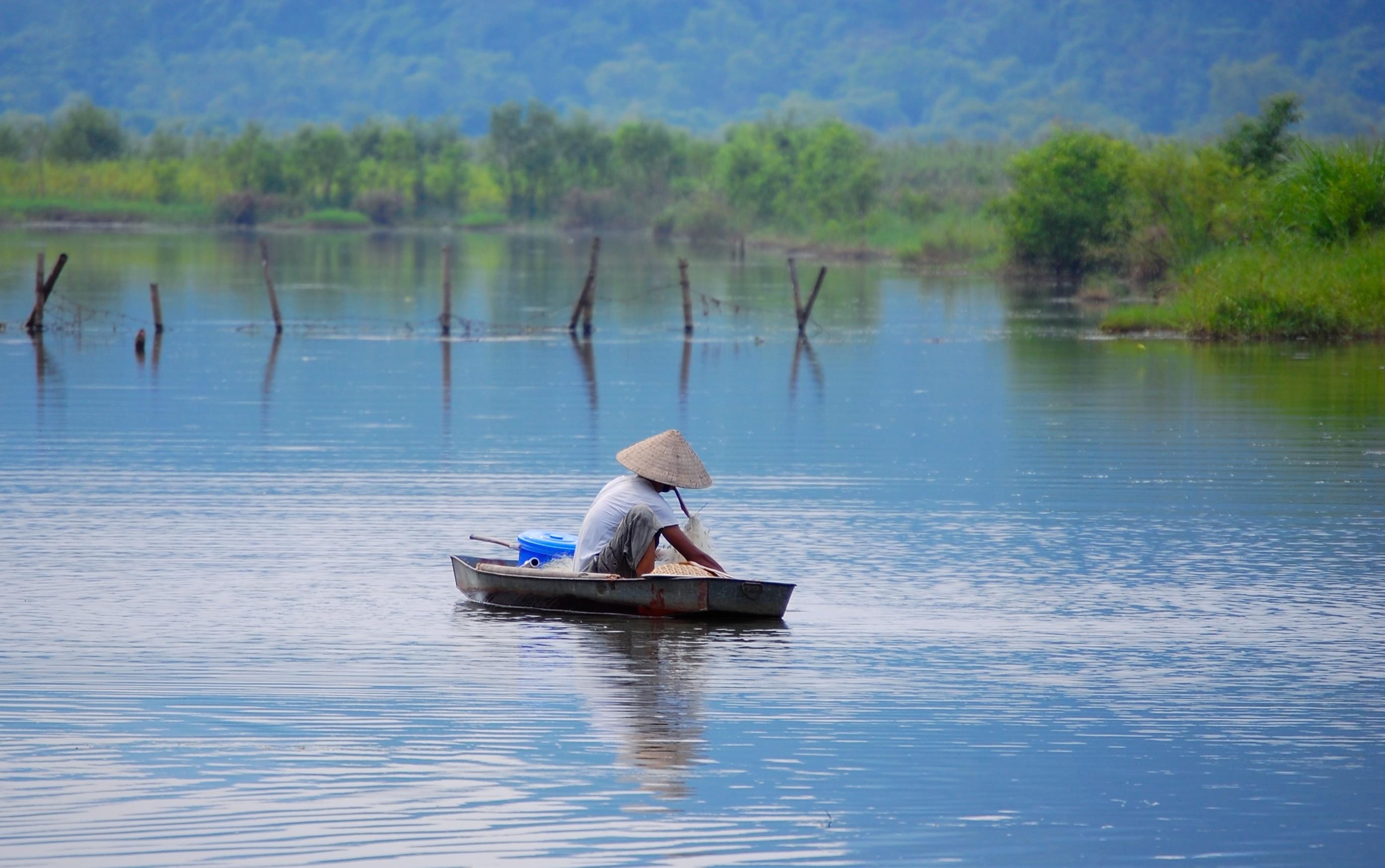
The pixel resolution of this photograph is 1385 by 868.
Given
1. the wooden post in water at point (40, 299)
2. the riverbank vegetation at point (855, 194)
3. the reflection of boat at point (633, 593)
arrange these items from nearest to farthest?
the reflection of boat at point (633, 593) → the wooden post in water at point (40, 299) → the riverbank vegetation at point (855, 194)

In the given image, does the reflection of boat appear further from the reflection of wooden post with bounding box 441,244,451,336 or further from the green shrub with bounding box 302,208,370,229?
the green shrub with bounding box 302,208,370,229

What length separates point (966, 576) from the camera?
14.4 metres

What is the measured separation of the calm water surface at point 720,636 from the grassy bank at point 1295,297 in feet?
27.9

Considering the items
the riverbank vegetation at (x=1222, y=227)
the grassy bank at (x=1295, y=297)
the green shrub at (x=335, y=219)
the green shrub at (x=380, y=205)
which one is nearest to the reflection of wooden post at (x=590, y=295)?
the riverbank vegetation at (x=1222, y=227)

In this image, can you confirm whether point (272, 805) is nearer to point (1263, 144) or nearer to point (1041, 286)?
point (1263, 144)

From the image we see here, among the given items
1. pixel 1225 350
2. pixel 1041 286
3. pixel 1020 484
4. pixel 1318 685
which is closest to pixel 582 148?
pixel 1041 286

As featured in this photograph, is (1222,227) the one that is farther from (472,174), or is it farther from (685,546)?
(472,174)

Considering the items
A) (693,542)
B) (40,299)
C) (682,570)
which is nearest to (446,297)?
(40,299)

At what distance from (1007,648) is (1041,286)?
50.7 meters

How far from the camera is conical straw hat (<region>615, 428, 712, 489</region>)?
12.5 m

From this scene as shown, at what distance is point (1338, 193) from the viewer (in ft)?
131

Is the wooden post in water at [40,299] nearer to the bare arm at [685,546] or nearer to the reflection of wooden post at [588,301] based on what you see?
the reflection of wooden post at [588,301]

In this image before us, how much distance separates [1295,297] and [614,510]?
94.9ft

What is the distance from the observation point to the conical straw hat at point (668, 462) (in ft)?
41.1
